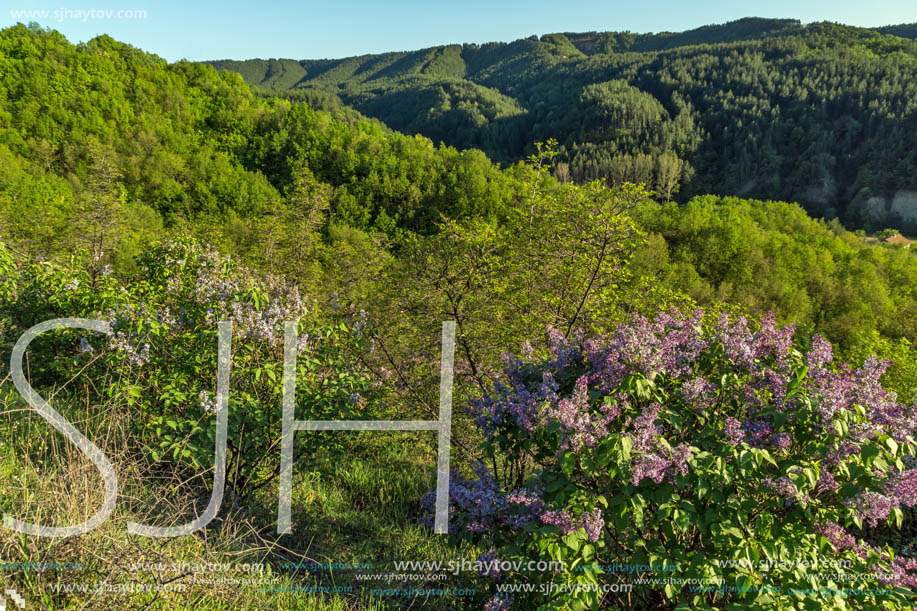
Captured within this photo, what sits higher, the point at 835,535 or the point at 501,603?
the point at 835,535

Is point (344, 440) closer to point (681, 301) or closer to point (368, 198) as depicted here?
point (681, 301)

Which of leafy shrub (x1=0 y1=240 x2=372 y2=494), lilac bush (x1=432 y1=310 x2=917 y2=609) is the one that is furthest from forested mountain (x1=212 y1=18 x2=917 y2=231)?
lilac bush (x1=432 y1=310 x2=917 y2=609)

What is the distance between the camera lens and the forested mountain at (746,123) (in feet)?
322

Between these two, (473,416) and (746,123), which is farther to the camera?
(746,123)

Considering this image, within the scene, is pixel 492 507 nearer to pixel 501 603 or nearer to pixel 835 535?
pixel 501 603

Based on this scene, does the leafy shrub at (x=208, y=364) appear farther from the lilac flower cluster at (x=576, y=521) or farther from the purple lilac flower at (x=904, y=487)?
the purple lilac flower at (x=904, y=487)

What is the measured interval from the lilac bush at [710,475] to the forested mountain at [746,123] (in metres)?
88.4

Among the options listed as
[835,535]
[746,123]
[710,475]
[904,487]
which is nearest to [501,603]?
[710,475]

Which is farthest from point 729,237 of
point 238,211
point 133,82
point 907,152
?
point 907,152

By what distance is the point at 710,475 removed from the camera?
2.42m

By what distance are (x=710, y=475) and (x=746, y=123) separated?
136m

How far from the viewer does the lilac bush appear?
2.36m

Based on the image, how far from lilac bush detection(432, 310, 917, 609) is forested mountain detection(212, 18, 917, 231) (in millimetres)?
88448

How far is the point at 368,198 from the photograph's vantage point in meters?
38.8
